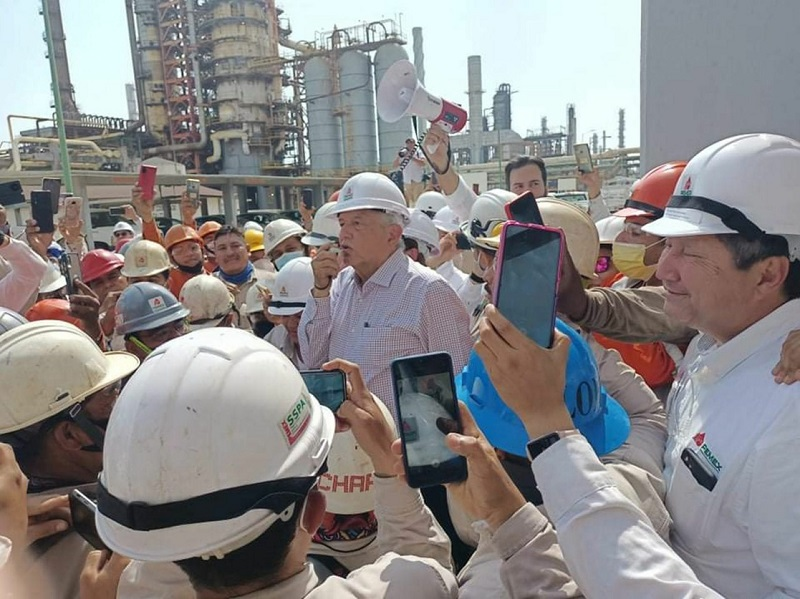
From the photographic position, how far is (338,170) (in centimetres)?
3475

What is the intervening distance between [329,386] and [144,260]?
394 centimetres

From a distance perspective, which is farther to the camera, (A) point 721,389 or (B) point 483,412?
(B) point 483,412

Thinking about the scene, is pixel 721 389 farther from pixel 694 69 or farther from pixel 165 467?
pixel 694 69

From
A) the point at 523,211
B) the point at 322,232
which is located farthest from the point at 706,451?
the point at 322,232

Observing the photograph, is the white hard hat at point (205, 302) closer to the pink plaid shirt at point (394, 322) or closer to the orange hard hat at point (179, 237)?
the pink plaid shirt at point (394, 322)

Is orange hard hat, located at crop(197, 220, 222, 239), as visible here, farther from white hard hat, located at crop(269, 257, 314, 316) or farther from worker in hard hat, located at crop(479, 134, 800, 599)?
worker in hard hat, located at crop(479, 134, 800, 599)

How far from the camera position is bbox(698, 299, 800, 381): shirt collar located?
148cm

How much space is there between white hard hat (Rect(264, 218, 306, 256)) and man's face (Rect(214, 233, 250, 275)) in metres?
0.84

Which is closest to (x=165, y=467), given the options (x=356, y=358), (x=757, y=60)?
(x=356, y=358)

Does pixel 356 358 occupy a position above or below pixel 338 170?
below

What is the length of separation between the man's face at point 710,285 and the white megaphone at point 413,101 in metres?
3.67

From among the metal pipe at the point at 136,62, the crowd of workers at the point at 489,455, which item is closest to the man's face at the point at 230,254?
the crowd of workers at the point at 489,455

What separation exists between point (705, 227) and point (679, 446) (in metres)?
0.59

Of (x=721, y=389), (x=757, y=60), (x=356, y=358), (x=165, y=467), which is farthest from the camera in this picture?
(x=757, y=60)
